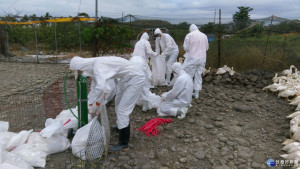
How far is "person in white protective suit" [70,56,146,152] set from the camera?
3172 mm

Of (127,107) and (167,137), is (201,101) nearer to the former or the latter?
(167,137)

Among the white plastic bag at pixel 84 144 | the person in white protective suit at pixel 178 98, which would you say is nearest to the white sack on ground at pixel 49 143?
the white plastic bag at pixel 84 144

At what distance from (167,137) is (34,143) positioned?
2021 mm

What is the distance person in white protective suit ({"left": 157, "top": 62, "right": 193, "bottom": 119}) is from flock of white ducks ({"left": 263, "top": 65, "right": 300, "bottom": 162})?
6.07 feet

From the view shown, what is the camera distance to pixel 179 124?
15.5 feet

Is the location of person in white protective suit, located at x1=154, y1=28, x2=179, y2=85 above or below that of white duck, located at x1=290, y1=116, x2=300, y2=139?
above

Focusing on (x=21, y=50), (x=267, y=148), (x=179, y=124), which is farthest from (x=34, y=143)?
(x=21, y=50)

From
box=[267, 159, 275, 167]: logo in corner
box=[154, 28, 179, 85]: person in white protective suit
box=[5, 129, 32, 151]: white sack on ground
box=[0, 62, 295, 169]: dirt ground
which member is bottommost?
box=[267, 159, 275, 167]: logo in corner

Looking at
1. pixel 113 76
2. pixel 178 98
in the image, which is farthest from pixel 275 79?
pixel 113 76

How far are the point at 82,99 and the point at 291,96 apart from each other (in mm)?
5533

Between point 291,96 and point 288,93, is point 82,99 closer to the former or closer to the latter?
point 288,93

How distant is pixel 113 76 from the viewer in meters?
3.36

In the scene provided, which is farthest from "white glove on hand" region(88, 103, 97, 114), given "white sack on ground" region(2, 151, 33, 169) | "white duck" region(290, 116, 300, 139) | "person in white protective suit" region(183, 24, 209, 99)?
"person in white protective suit" region(183, 24, 209, 99)

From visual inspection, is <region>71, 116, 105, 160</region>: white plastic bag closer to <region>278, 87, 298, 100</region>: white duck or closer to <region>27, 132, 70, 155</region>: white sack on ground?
<region>27, 132, 70, 155</region>: white sack on ground
